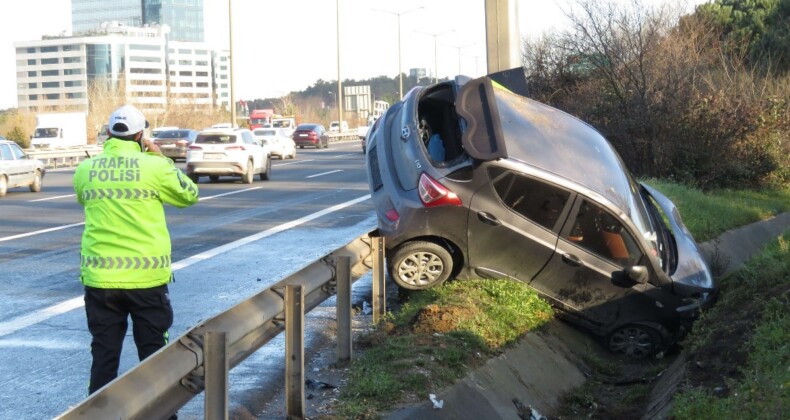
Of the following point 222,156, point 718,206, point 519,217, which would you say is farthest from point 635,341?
point 222,156

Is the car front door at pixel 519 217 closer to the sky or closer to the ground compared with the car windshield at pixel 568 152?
closer to the ground

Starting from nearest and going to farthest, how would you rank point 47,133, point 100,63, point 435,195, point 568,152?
point 435,195 < point 568,152 < point 47,133 < point 100,63

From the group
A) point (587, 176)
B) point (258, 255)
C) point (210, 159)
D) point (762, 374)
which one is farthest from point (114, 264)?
point (210, 159)

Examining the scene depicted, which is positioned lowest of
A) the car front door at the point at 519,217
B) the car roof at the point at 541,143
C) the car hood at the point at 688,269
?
the car hood at the point at 688,269

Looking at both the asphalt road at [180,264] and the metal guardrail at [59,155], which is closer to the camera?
the asphalt road at [180,264]

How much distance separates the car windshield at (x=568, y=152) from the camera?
9.12m

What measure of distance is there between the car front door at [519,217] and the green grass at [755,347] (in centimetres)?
149

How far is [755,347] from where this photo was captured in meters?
6.49

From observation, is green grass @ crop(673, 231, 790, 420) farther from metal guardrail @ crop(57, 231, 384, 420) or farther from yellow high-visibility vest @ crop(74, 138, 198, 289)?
Result: yellow high-visibility vest @ crop(74, 138, 198, 289)

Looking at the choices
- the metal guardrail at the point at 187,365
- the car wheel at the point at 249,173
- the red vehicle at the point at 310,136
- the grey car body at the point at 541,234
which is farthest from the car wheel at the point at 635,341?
the red vehicle at the point at 310,136

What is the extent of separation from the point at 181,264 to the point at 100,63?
163 m

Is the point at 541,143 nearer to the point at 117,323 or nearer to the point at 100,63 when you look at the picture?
the point at 117,323

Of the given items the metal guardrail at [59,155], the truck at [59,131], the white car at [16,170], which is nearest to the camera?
the white car at [16,170]

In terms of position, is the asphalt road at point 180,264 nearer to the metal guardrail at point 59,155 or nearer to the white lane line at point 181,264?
the white lane line at point 181,264
